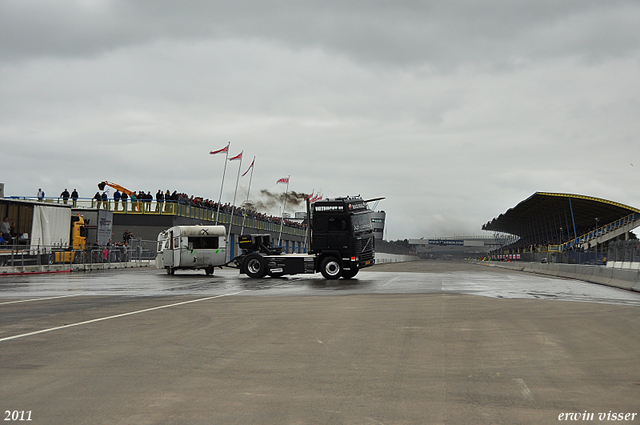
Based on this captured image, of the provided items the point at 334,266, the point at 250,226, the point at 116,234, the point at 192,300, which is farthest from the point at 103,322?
the point at 250,226

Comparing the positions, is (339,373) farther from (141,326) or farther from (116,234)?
(116,234)

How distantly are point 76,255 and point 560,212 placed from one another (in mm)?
74599

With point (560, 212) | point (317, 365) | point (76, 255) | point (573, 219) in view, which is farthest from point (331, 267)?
point (560, 212)

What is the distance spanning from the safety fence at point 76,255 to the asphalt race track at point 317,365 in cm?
1961

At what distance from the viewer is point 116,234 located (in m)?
55.9

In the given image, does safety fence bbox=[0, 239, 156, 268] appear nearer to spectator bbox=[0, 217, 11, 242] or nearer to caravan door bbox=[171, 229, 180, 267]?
spectator bbox=[0, 217, 11, 242]

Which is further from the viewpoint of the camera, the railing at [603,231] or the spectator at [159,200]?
the railing at [603,231]

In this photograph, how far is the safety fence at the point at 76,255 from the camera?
30797mm

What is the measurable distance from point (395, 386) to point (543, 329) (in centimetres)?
497

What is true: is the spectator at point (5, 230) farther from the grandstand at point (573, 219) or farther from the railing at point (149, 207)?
the grandstand at point (573, 219)

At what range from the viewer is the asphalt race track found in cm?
521

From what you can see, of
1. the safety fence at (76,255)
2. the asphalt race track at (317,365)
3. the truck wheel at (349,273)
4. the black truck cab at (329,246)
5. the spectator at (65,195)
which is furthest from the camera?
the spectator at (65,195)

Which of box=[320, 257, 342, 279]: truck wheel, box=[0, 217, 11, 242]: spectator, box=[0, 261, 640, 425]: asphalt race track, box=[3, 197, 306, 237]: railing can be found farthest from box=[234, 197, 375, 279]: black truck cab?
box=[3, 197, 306, 237]: railing

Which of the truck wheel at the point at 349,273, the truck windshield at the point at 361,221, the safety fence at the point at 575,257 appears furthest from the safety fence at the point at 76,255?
the safety fence at the point at 575,257
